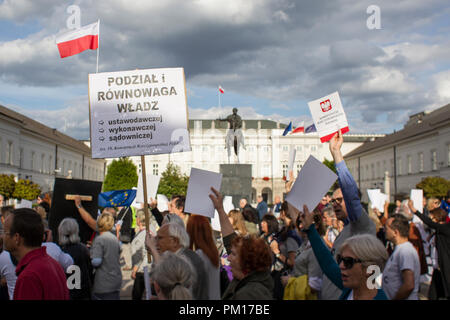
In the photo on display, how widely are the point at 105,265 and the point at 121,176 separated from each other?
66938 millimetres

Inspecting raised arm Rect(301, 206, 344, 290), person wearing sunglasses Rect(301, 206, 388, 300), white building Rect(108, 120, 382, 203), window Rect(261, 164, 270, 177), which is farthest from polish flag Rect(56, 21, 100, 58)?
window Rect(261, 164, 270, 177)

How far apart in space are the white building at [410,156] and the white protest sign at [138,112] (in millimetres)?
35930

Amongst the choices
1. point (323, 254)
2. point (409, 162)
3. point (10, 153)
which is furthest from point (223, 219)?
point (409, 162)

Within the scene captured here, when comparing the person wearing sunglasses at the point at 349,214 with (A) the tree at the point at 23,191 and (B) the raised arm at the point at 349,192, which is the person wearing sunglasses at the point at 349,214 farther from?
(A) the tree at the point at 23,191

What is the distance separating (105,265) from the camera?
5547 millimetres

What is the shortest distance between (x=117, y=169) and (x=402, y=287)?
6940 centimetres

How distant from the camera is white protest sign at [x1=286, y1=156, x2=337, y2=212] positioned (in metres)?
3.52

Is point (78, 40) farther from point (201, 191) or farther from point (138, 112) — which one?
point (201, 191)

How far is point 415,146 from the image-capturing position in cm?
5388

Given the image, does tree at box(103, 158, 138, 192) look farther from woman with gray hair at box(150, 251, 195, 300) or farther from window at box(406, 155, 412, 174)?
woman with gray hair at box(150, 251, 195, 300)

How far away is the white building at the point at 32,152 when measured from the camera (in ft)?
148

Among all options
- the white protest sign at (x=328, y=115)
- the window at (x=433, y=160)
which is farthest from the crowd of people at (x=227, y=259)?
the window at (x=433, y=160)

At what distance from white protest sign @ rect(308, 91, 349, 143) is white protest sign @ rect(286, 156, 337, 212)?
0.92m
